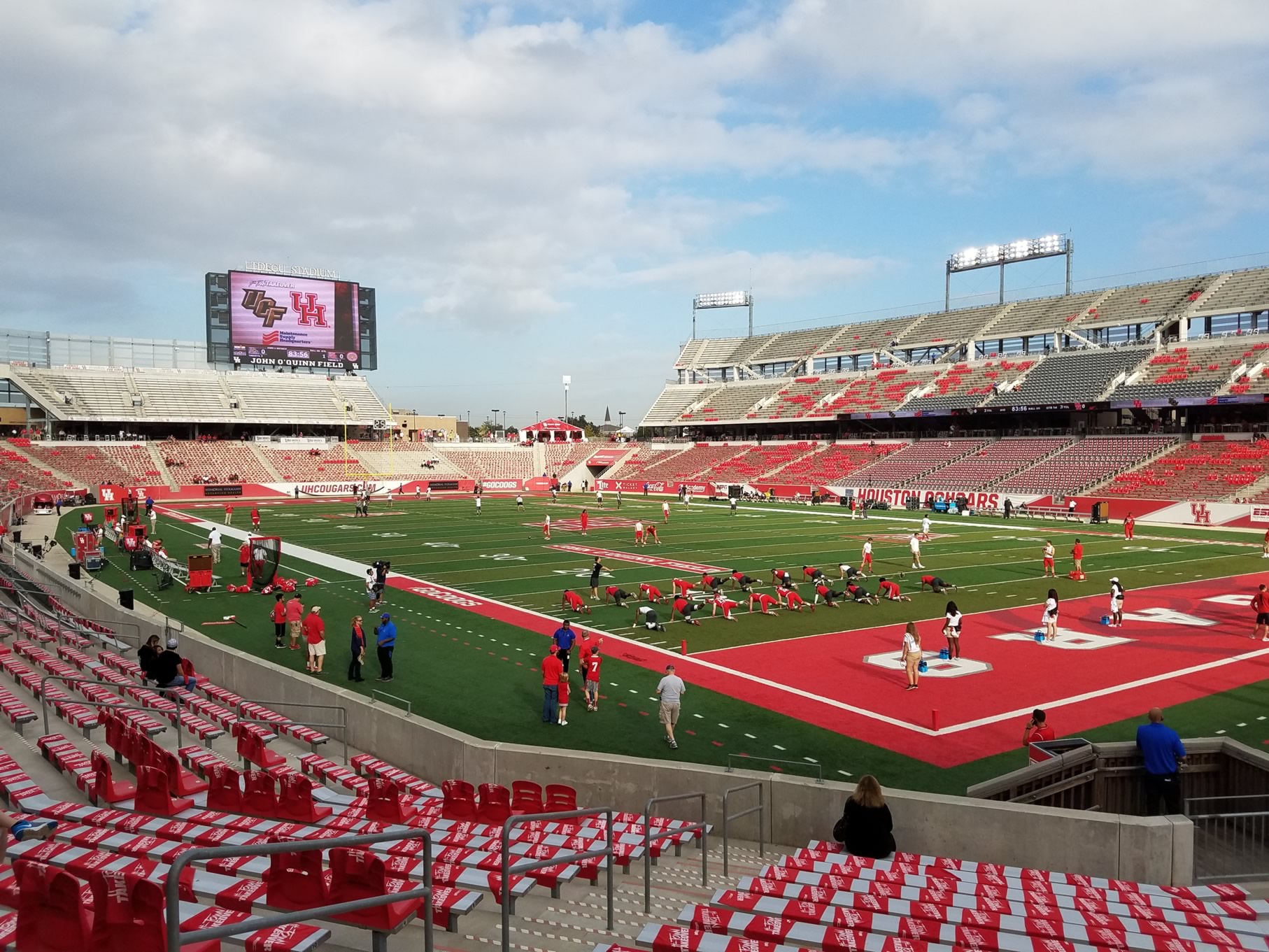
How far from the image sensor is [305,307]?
7644 centimetres

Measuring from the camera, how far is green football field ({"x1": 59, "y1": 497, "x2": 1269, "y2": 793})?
41.4 feet

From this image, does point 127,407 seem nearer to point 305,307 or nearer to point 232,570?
point 305,307

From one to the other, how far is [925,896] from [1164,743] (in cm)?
417

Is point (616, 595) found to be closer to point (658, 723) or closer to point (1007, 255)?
point (658, 723)

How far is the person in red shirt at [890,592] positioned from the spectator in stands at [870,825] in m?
15.5

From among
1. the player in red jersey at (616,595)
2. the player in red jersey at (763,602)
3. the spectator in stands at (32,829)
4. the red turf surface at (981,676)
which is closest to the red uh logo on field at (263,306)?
the player in red jersey at (616,595)

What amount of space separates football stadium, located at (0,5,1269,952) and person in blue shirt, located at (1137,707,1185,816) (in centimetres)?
3

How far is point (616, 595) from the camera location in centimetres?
2167

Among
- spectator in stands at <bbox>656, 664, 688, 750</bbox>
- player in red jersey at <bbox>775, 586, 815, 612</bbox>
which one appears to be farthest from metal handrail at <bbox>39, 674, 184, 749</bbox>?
player in red jersey at <bbox>775, 586, 815, 612</bbox>

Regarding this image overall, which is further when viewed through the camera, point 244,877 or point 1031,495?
point 1031,495

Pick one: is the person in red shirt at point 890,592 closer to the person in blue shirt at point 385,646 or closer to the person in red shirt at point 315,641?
the person in blue shirt at point 385,646

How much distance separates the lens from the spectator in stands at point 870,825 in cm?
812

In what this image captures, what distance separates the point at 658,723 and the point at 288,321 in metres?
71.3

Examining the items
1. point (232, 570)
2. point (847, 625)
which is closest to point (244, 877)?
point (847, 625)
